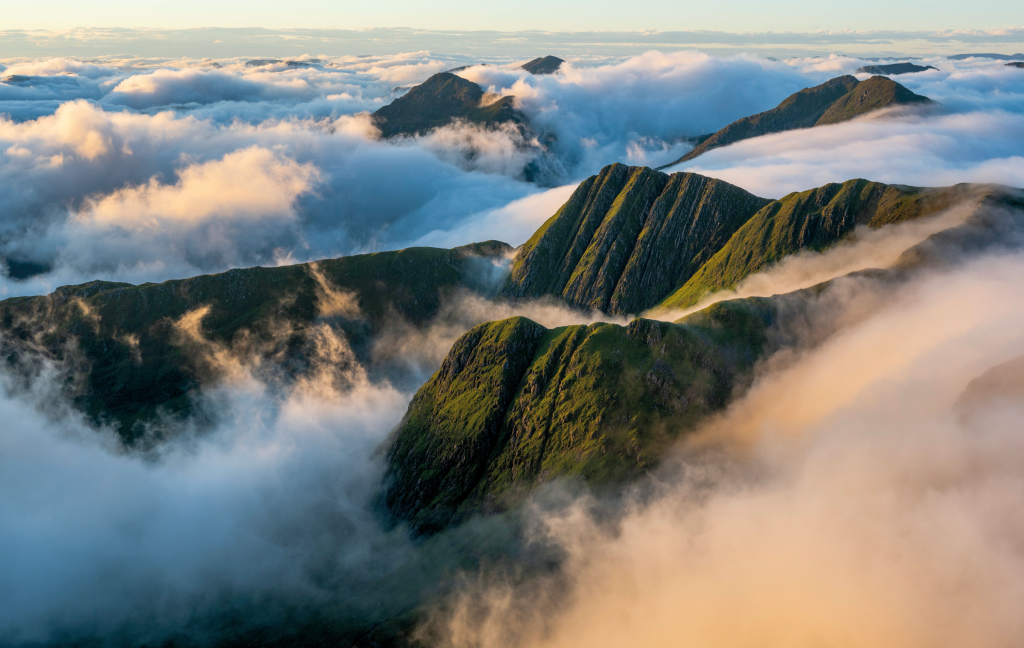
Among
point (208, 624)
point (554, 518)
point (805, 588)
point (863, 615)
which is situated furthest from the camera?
point (208, 624)

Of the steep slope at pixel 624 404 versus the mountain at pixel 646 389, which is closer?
the steep slope at pixel 624 404

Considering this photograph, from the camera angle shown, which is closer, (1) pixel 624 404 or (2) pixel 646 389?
(2) pixel 646 389

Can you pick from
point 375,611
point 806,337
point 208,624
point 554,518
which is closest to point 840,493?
point 806,337

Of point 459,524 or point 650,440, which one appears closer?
point 650,440

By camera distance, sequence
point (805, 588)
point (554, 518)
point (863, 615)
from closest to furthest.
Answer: point (863, 615)
point (805, 588)
point (554, 518)

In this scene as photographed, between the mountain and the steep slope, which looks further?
the mountain

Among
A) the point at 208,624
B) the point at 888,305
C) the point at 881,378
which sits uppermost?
the point at 888,305

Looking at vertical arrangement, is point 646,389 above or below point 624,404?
above

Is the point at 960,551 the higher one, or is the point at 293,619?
the point at 960,551

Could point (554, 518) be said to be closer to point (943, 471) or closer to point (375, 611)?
point (375, 611)

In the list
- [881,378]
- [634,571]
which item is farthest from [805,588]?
[881,378]
